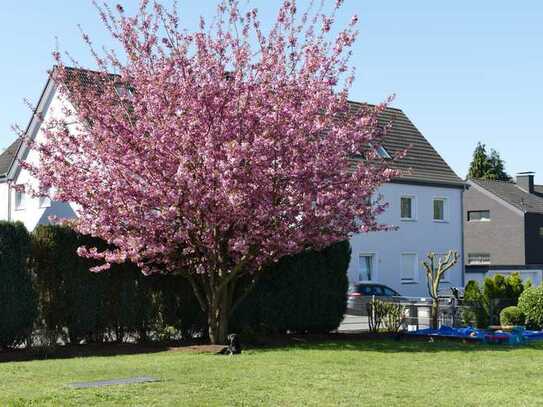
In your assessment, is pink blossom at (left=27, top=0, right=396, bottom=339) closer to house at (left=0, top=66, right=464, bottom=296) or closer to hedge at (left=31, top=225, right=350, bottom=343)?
hedge at (left=31, top=225, right=350, bottom=343)

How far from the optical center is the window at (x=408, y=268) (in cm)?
3997

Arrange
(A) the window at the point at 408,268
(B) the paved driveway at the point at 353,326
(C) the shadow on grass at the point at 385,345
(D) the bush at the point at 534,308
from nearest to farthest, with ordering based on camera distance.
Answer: (C) the shadow on grass at the point at 385,345
(D) the bush at the point at 534,308
(B) the paved driveway at the point at 353,326
(A) the window at the point at 408,268

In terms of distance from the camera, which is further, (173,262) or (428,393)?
(173,262)

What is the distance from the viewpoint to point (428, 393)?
425 inches

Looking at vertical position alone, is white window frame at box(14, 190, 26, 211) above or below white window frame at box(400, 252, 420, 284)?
above

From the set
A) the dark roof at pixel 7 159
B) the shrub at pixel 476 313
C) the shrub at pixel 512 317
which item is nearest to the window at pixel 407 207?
the shrub at pixel 476 313

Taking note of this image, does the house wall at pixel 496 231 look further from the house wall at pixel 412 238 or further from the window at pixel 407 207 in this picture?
the window at pixel 407 207

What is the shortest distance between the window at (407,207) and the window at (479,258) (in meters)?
17.8

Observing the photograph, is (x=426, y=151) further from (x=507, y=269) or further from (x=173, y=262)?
(x=173, y=262)

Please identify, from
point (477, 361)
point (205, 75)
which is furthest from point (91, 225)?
point (477, 361)

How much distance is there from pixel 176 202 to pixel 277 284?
455cm

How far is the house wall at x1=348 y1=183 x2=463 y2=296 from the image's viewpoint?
127 ft

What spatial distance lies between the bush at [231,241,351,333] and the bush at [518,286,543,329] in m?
5.33

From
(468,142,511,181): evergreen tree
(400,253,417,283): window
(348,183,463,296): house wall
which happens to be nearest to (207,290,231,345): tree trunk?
(348,183,463,296): house wall
